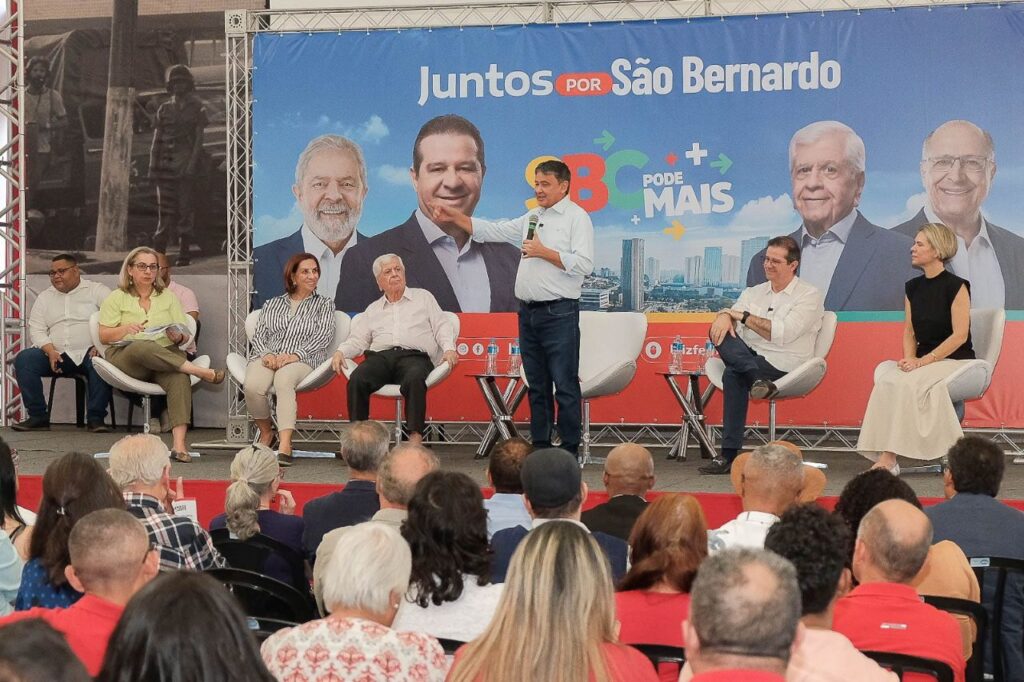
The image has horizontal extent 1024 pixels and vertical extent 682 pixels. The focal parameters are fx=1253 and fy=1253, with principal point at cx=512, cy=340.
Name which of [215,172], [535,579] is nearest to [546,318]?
[215,172]

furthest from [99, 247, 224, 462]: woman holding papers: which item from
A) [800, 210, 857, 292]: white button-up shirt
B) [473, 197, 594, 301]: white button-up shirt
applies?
[800, 210, 857, 292]: white button-up shirt

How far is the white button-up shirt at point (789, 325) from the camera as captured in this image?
692cm

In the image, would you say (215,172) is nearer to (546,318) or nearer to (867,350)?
(546,318)

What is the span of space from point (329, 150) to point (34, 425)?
9.80ft

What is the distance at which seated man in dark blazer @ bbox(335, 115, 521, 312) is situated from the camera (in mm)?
8273

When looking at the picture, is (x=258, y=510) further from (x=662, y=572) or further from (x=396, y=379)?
(x=396, y=379)

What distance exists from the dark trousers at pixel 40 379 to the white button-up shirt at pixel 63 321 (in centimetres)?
7

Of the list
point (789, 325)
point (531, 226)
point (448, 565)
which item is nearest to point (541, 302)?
point (531, 226)

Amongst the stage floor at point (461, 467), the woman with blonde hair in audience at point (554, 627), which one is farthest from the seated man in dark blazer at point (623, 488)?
the stage floor at point (461, 467)

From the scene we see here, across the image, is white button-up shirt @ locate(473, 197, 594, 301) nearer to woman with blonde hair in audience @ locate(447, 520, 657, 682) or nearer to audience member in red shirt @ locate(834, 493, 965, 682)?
audience member in red shirt @ locate(834, 493, 965, 682)

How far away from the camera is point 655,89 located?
8.01 metres

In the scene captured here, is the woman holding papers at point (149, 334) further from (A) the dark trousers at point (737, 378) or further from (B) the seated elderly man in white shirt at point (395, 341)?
(A) the dark trousers at point (737, 378)

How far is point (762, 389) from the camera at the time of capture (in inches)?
264

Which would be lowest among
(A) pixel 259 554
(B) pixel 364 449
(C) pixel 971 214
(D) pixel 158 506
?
(A) pixel 259 554
